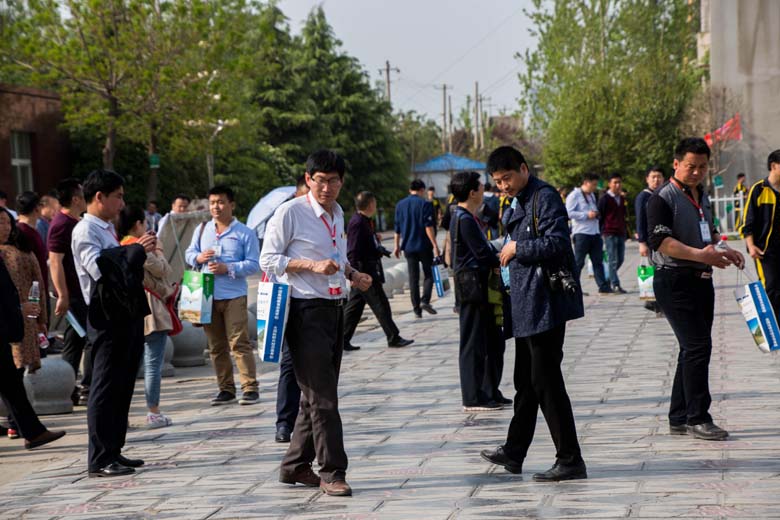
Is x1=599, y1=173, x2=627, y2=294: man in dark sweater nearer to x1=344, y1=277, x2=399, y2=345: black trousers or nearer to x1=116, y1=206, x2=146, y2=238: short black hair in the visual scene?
x1=344, y1=277, x2=399, y2=345: black trousers

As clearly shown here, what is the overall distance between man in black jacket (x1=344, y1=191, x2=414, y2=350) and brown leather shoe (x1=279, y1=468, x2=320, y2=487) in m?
6.65

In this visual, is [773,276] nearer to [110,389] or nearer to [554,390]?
[554,390]

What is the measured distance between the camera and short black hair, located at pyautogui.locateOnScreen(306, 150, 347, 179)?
6.71m

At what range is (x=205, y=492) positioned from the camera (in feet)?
22.2

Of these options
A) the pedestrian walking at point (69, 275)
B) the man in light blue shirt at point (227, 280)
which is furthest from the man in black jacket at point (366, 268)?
the pedestrian walking at point (69, 275)

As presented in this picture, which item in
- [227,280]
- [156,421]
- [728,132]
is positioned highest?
[728,132]

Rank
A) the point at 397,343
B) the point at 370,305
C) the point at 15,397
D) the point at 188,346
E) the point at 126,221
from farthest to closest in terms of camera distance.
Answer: the point at 397,343
the point at 370,305
the point at 188,346
the point at 126,221
the point at 15,397

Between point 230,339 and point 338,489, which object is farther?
point 230,339

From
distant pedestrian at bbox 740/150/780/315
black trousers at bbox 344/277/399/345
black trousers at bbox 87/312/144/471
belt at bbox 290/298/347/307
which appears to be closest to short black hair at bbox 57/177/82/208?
black trousers at bbox 87/312/144/471

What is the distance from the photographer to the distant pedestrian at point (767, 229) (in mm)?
8852

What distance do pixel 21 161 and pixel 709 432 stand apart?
30.1 metres

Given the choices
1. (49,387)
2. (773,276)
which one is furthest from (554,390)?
(49,387)

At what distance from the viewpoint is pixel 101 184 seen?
7668 mm

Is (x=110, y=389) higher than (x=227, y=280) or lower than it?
lower
